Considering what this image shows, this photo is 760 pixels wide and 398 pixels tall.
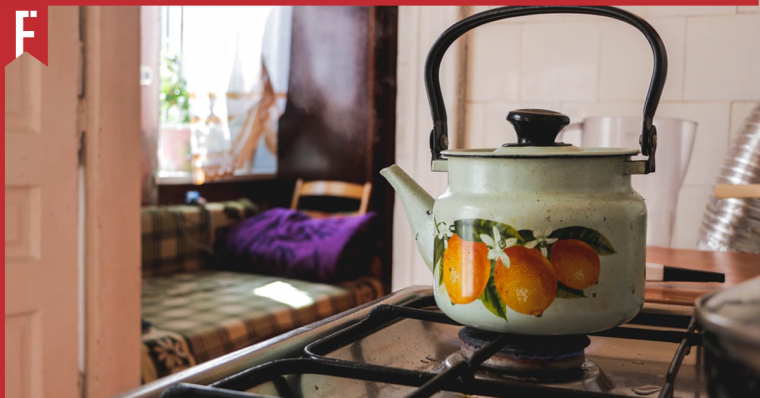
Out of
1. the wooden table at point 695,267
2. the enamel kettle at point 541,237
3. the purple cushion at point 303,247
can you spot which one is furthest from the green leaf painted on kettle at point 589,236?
the purple cushion at point 303,247

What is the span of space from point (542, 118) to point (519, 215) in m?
0.09

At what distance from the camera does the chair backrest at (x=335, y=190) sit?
150 inches

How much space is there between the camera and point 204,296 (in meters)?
2.91

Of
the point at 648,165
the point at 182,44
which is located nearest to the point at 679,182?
the point at 648,165

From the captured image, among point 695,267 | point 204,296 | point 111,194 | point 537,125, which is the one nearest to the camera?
point 537,125

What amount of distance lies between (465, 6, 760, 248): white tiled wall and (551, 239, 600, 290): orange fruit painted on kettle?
1362 millimetres

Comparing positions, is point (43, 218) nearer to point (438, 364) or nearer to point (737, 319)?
point (438, 364)

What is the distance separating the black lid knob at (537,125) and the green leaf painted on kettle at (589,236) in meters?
0.08

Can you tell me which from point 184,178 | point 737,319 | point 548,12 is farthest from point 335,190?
point 737,319

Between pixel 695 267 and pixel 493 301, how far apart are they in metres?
0.56

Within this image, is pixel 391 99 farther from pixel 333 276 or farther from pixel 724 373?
pixel 724 373

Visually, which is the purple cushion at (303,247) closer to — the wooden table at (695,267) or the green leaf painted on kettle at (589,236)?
the wooden table at (695,267)

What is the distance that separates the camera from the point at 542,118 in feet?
1.75

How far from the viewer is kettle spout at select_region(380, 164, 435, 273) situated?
0.60m
